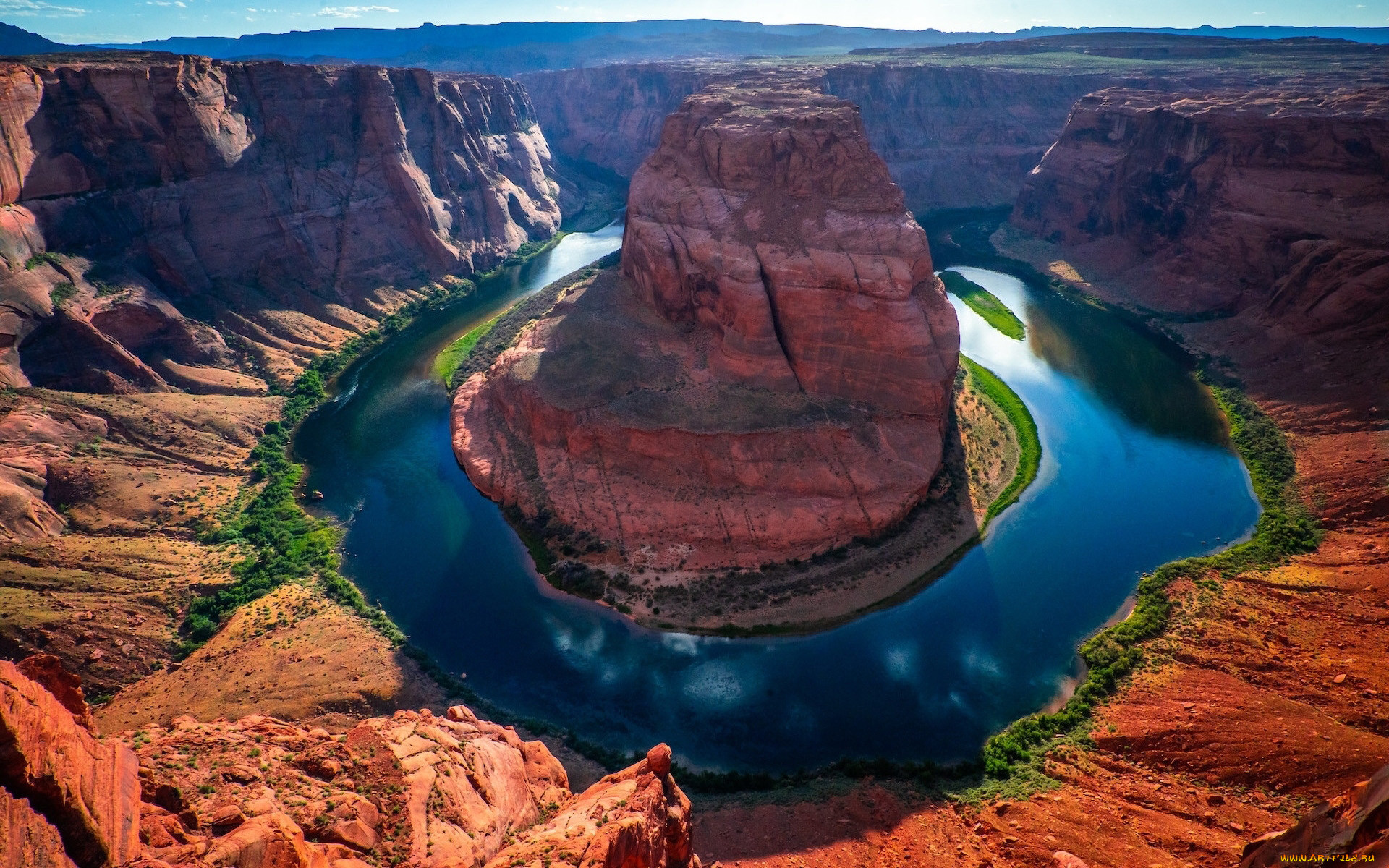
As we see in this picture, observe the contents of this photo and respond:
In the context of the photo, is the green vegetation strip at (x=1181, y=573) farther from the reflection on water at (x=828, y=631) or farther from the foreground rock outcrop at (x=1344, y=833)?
the foreground rock outcrop at (x=1344, y=833)

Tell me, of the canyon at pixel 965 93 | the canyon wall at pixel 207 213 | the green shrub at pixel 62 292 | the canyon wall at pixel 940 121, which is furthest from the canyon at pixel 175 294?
the canyon wall at pixel 940 121

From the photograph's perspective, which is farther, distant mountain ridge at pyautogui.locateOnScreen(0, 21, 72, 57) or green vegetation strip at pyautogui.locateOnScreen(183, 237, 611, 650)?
distant mountain ridge at pyautogui.locateOnScreen(0, 21, 72, 57)

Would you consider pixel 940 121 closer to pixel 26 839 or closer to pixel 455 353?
pixel 455 353

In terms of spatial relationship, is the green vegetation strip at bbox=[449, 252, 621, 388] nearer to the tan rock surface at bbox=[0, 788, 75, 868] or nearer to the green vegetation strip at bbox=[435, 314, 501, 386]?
the green vegetation strip at bbox=[435, 314, 501, 386]

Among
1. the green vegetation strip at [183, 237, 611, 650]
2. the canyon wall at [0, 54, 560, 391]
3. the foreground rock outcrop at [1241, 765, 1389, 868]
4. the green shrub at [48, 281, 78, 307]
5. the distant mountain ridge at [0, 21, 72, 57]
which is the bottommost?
the foreground rock outcrop at [1241, 765, 1389, 868]

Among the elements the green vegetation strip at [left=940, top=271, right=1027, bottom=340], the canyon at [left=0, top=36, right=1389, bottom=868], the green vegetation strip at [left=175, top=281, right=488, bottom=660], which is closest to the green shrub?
the canyon at [left=0, top=36, right=1389, bottom=868]

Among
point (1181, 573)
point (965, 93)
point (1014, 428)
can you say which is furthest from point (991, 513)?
point (965, 93)
